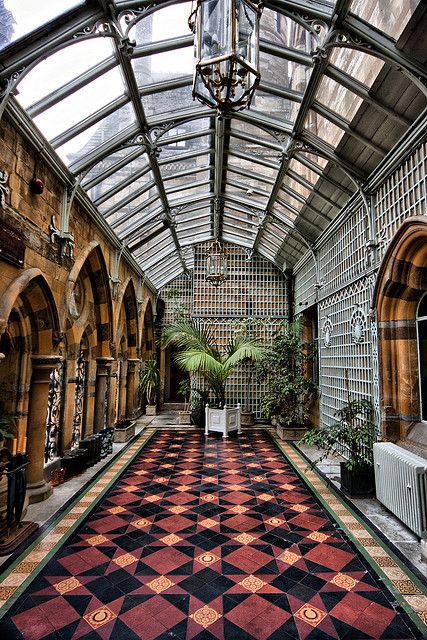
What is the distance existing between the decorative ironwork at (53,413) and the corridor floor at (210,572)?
101cm

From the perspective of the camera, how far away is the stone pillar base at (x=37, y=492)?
4277 millimetres

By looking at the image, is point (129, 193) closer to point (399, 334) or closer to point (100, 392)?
point (100, 392)

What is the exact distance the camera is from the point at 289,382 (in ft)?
28.3

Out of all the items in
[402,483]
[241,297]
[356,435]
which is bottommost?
[402,483]

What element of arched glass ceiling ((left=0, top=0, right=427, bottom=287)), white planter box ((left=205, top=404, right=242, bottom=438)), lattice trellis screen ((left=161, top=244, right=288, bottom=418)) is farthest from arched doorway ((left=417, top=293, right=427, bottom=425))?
lattice trellis screen ((left=161, top=244, right=288, bottom=418))

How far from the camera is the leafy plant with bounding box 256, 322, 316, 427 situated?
8414 millimetres

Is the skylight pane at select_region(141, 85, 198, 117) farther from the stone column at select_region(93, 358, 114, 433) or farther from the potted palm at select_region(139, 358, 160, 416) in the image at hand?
the potted palm at select_region(139, 358, 160, 416)

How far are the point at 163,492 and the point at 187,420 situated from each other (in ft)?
17.8

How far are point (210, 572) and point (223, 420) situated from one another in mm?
5654

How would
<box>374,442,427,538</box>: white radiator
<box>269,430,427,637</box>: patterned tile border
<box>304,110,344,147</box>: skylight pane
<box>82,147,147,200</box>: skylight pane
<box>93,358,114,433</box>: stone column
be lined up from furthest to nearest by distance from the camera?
<box>93,358,114,433</box>: stone column → <box>82,147,147,200</box>: skylight pane → <box>304,110,344,147</box>: skylight pane → <box>374,442,427,538</box>: white radiator → <box>269,430,427,637</box>: patterned tile border

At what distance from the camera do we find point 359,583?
2730 mm

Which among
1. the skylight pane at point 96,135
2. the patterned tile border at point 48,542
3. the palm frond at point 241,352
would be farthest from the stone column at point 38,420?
the palm frond at point 241,352

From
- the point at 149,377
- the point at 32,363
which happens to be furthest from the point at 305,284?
the point at 32,363

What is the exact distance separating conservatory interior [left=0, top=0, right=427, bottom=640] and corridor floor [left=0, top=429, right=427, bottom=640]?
0.02 meters
